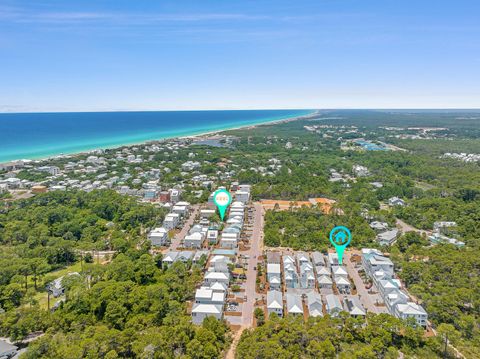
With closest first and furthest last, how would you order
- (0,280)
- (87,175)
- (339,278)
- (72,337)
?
(72,337) < (0,280) < (339,278) < (87,175)

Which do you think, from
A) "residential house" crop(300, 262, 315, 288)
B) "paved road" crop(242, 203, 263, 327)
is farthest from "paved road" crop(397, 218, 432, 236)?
"paved road" crop(242, 203, 263, 327)

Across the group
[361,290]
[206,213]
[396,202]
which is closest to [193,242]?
[206,213]

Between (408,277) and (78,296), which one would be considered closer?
(78,296)

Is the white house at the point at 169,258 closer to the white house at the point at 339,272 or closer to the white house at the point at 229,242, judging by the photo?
the white house at the point at 229,242

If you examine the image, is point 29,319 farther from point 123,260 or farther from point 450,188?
point 450,188

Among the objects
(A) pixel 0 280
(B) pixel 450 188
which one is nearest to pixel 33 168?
(A) pixel 0 280

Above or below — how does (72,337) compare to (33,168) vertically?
below

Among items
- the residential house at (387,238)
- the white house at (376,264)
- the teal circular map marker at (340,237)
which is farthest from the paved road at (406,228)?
the white house at (376,264)

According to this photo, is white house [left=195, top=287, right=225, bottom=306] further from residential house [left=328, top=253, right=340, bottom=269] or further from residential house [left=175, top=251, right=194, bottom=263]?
residential house [left=328, top=253, right=340, bottom=269]
